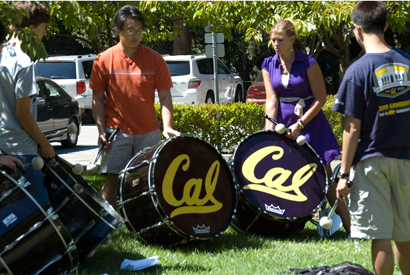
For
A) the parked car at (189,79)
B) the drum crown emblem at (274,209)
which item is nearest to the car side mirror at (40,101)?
the parked car at (189,79)

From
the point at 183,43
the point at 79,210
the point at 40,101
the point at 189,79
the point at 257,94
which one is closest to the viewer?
the point at 79,210

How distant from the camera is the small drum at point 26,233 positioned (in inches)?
123

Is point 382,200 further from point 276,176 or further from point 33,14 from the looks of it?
point 33,14

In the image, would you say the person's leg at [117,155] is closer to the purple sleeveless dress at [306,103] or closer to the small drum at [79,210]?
the small drum at [79,210]

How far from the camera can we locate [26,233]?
3174 millimetres

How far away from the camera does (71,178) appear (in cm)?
405

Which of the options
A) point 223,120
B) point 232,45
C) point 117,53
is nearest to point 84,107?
point 223,120

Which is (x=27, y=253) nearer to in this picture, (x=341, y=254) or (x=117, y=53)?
(x=117, y=53)

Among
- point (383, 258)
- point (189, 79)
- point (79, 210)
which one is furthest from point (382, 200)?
point (189, 79)

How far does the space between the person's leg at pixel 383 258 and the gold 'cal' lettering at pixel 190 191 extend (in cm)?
160

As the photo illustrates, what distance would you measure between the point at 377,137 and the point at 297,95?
180 cm

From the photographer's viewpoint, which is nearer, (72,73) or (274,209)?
(274,209)

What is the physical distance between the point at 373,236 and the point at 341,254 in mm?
1193

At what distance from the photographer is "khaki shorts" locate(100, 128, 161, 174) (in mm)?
4645
